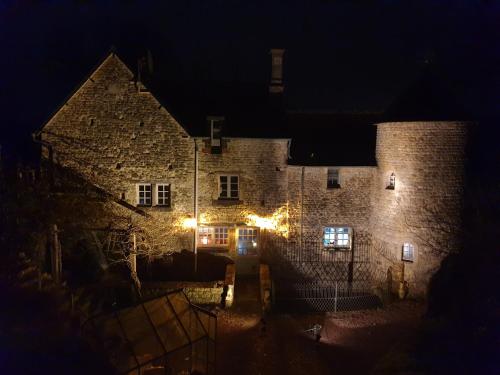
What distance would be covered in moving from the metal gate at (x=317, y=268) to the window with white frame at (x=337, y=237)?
272 millimetres

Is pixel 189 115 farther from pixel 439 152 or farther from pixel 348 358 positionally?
pixel 348 358

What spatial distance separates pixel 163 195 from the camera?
66.8ft

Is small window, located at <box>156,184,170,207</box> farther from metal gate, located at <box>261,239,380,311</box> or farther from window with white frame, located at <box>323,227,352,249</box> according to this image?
window with white frame, located at <box>323,227,352,249</box>

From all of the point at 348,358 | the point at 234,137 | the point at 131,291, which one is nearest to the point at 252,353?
the point at 348,358

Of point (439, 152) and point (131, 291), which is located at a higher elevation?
point (439, 152)

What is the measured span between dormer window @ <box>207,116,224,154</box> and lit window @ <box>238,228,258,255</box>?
426cm

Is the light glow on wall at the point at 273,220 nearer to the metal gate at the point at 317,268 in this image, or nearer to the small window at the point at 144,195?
the metal gate at the point at 317,268

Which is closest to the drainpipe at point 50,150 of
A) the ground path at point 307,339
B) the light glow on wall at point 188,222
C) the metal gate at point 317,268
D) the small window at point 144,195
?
the small window at point 144,195

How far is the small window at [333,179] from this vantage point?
816 inches

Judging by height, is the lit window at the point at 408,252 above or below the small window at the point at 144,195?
below

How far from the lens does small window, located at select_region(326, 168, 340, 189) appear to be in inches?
816

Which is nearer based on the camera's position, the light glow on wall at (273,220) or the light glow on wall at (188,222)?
A: the light glow on wall at (188,222)

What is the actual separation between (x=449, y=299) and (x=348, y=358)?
245 inches

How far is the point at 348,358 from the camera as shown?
1395 centimetres
